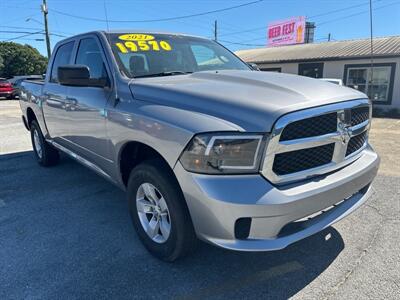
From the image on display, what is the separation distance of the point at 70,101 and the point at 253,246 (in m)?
2.83

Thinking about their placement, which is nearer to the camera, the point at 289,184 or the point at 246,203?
the point at 246,203

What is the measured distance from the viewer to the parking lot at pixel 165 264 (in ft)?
8.32

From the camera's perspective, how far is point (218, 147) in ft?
7.23

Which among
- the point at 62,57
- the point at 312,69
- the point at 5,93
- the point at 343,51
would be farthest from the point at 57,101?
the point at 5,93

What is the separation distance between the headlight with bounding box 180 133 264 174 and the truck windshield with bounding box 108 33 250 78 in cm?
140

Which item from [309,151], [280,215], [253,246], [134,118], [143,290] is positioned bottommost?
[143,290]

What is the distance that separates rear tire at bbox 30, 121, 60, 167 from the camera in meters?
5.66

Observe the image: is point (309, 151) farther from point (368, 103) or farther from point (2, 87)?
point (2, 87)

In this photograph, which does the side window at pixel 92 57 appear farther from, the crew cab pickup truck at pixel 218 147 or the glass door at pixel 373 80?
the glass door at pixel 373 80

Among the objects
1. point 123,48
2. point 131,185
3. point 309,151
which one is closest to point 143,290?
point 131,185

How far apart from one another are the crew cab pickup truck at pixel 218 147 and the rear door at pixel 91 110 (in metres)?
0.02

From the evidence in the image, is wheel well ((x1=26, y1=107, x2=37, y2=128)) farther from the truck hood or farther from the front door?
the front door

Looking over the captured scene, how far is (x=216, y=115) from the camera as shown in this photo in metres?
2.33

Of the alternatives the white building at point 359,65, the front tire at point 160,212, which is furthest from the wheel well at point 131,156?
the white building at point 359,65
